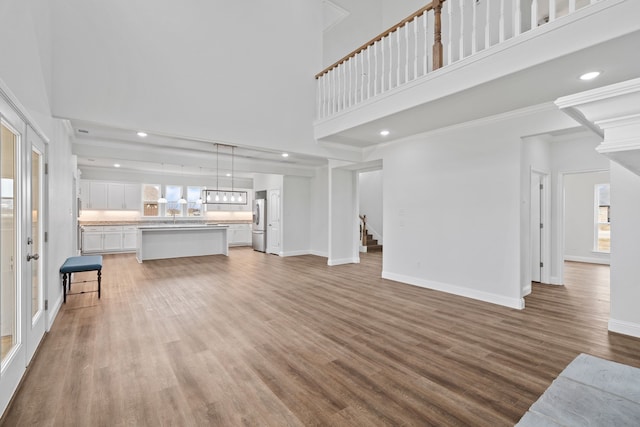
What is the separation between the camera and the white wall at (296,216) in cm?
893

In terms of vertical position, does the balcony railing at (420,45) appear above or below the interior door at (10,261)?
above

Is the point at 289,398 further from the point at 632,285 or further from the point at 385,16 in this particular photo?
the point at 385,16

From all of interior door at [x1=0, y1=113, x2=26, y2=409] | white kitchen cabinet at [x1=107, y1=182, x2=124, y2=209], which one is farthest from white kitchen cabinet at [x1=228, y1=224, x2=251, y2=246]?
interior door at [x1=0, y1=113, x2=26, y2=409]

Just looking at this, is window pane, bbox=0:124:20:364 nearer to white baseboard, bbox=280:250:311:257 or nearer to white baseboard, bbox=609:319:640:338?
white baseboard, bbox=609:319:640:338

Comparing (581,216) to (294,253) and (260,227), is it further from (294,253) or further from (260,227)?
(260,227)

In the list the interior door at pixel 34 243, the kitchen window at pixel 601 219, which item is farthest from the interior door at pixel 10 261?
the kitchen window at pixel 601 219

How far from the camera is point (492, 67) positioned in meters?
2.98

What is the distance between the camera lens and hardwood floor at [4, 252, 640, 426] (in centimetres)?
196

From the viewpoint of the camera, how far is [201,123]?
4.23 meters

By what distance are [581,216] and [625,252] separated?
5424 millimetres

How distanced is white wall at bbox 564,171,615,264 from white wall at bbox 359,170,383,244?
17.6ft

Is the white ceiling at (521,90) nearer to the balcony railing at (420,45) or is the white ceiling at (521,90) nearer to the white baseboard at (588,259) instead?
the balcony railing at (420,45)

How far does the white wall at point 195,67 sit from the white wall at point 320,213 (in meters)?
3.49

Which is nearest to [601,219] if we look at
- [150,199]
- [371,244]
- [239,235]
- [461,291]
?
A: [461,291]
